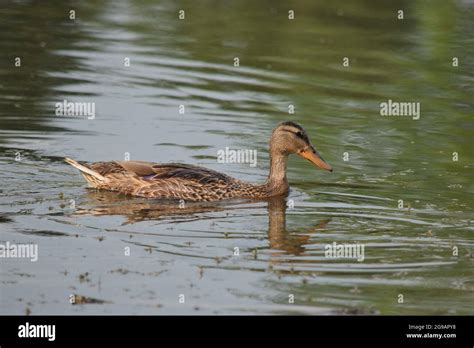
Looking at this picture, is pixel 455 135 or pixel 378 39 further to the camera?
pixel 378 39

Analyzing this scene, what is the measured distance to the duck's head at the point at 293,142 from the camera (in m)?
15.8

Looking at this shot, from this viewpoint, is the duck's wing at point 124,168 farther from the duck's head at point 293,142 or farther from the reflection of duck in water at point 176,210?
the duck's head at point 293,142

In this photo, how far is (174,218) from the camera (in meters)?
14.0

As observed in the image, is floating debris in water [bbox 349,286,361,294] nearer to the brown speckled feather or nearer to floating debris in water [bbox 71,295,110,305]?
floating debris in water [bbox 71,295,110,305]

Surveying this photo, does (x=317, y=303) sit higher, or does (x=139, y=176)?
(x=139, y=176)

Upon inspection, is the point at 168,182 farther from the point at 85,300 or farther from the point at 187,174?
the point at 85,300

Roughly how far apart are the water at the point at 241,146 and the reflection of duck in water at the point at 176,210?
40mm

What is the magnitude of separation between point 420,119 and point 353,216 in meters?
5.87

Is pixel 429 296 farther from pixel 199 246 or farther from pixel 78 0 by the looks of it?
pixel 78 0

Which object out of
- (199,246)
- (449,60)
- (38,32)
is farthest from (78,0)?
(199,246)

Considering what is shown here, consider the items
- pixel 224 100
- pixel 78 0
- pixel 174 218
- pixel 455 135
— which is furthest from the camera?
pixel 78 0

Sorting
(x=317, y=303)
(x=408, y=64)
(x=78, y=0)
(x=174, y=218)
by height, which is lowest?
(x=317, y=303)

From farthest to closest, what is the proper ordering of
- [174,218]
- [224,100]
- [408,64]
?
[408,64] < [224,100] < [174,218]

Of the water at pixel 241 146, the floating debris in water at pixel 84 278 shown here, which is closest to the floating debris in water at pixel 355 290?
the water at pixel 241 146
